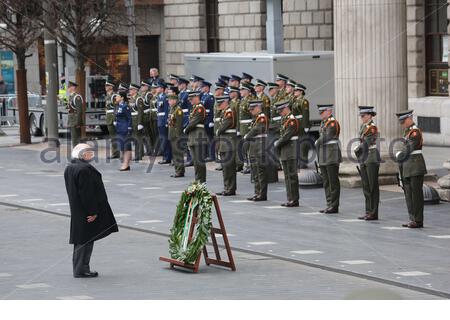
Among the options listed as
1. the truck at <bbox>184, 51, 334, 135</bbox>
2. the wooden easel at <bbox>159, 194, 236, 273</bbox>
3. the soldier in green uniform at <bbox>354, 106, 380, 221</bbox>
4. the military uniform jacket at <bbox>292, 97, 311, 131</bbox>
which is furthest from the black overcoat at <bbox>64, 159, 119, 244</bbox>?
the truck at <bbox>184, 51, 334, 135</bbox>

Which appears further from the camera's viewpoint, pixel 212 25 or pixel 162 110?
pixel 212 25

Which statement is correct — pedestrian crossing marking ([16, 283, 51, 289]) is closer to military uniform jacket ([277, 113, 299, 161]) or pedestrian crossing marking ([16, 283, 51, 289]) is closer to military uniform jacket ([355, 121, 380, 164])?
military uniform jacket ([355, 121, 380, 164])

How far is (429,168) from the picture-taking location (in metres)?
26.0

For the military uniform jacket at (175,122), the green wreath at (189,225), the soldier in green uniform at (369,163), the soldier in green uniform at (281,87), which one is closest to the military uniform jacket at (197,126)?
the military uniform jacket at (175,122)

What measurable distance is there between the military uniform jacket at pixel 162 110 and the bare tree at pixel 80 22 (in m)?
4.94

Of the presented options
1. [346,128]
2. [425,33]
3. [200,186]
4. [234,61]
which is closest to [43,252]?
[200,186]

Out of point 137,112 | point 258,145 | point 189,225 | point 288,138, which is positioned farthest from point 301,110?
point 189,225

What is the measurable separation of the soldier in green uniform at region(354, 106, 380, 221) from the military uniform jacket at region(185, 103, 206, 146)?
4.90m

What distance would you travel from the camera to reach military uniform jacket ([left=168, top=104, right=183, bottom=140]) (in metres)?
26.3

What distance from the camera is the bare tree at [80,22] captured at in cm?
3281

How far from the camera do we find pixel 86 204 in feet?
48.8

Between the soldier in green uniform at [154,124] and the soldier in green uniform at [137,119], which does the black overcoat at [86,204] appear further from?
the soldier in green uniform at [154,124]

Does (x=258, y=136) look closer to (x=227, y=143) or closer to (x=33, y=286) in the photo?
(x=227, y=143)

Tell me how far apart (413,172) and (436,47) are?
559 inches
